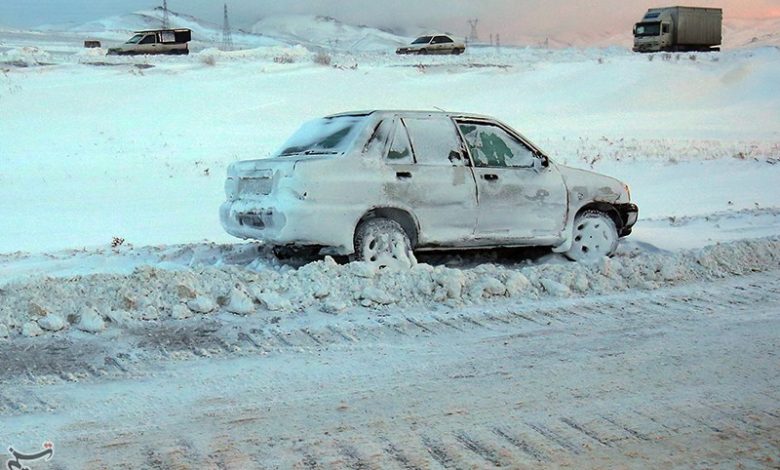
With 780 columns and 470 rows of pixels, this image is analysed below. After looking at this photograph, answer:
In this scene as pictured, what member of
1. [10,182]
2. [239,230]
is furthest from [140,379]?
[10,182]

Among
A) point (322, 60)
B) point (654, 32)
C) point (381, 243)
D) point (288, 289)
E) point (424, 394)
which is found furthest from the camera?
point (654, 32)

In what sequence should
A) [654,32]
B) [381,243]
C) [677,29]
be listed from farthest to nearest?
[654,32] < [677,29] < [381,243]

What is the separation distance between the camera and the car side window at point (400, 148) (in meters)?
8.20

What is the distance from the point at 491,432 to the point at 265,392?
1326mm

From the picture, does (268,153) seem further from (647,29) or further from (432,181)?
(647,29)

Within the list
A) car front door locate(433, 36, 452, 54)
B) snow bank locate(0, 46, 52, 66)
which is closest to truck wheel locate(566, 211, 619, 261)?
snow bank locate(0, 46, 52, 66)

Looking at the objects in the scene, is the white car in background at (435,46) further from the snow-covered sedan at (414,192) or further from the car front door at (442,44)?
the snow-covered sedan at (414,192)

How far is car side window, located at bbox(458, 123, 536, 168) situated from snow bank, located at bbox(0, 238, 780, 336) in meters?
1.23

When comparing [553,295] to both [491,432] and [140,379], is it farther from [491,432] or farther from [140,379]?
[140,379]

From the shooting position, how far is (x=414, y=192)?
8.13 metres

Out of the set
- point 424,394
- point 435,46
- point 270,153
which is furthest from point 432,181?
point 435,46

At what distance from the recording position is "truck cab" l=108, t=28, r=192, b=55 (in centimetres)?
4094

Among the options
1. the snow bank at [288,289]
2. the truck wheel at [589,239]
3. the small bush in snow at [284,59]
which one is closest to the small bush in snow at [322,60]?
the small bush in snow at [284,59]

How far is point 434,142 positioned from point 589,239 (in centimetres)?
195
